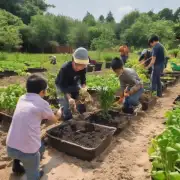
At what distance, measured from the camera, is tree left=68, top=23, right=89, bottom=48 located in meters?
38.9

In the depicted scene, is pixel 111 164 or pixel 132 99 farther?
pixel 132 99

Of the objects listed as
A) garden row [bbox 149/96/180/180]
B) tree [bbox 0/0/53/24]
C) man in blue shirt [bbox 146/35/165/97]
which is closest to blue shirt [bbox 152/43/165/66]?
man in blue shirt [bbox 146/35/165/97]

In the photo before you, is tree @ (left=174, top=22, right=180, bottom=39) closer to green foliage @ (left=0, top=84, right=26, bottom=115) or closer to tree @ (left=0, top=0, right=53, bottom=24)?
tree @ (left=0, top=0, right=53, bottom=24)

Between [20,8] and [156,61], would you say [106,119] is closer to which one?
[156,61]

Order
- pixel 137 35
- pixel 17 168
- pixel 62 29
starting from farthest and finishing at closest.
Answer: pixel 62 29 → pixel 137 35 → pixel 17 168

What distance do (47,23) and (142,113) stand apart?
3182cm

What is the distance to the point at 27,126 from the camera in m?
2.59

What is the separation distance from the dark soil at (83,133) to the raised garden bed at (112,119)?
46 cm

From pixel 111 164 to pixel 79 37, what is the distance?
121 ft

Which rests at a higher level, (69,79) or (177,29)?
(177,29)

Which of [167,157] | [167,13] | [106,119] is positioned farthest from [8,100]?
[167,13]

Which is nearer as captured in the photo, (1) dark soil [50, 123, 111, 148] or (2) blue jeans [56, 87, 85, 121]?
(1) dark soil [50, 123, 111, 148]

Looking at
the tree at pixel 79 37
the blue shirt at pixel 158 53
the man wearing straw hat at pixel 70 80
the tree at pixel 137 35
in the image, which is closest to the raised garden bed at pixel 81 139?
the man wearing straw hat at pixel 70 80

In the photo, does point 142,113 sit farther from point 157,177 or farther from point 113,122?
point 157,177
